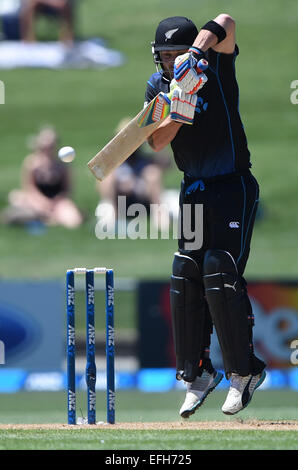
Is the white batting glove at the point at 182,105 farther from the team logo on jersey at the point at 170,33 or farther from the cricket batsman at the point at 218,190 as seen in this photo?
the team logo on jersey at the point at 170,33

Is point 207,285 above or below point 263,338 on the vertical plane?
above

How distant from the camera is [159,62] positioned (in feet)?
18.2

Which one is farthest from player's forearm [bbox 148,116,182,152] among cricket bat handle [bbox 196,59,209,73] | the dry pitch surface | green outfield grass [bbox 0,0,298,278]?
green outfield grass [bbox 0,0,298,278]

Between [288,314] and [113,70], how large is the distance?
9.77 m

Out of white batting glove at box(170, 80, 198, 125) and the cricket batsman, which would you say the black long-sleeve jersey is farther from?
white batting glove at box(170, 80, 198, 125)

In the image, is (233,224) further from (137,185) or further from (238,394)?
(137,185)

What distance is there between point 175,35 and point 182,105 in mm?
475

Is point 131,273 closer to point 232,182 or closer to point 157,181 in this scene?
point 157,181

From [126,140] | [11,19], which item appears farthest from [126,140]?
[11,19]

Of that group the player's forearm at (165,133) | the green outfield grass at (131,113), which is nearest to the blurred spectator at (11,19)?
the green outfield grass at (131,113)

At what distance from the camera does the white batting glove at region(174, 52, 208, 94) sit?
514 centimetres

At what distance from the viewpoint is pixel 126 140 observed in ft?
17.8

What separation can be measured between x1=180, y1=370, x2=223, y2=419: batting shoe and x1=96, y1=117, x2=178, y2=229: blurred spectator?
6990 millimetres
